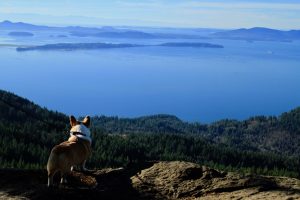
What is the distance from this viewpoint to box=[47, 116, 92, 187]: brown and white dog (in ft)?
30.4

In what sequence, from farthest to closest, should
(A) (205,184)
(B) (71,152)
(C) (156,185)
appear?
(C) (156,185), (A) (205,184), (B) (71,152)

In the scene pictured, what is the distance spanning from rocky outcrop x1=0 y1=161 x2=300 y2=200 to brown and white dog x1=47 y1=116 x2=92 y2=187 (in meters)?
0.49

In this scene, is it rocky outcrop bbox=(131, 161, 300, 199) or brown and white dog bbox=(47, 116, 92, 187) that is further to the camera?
rocky outcrop bbox=(131, 161, 300, 199)

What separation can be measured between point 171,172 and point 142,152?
97.2m

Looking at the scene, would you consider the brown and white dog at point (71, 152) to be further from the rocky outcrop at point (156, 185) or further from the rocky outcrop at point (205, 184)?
the rocky outcrop at point (205, 184)

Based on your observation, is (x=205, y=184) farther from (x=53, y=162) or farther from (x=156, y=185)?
(x=53, y=162)

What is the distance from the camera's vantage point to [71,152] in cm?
955

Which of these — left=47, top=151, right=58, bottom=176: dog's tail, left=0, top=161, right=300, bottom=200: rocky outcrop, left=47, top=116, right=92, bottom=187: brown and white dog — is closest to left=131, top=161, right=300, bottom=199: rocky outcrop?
left=0, top=161, right=300, bottom=200: rocky outcrop

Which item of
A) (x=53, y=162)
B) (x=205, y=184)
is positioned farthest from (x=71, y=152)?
(x=205, y=184)

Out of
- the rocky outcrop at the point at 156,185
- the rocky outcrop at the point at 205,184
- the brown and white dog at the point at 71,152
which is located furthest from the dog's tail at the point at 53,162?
the rocky outcrop at the point at 205,184

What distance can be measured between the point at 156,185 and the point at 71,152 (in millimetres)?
2204

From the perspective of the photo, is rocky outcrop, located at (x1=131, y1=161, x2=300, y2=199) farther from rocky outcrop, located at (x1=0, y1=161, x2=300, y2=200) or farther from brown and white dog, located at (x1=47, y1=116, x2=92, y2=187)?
brown and white dog, located at (x1=47, y1=116, x2=92, y2=187)

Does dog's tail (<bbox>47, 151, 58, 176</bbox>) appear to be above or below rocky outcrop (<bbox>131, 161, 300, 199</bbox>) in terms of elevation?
above

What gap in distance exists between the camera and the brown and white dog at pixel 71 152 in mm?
9266
